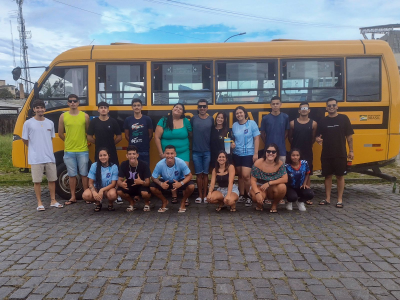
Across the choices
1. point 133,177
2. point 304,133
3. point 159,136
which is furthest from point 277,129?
point 133,177

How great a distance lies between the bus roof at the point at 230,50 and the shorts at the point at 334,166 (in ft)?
6.91

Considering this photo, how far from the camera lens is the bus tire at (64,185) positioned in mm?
7422

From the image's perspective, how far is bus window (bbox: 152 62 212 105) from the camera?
7316 millimetres

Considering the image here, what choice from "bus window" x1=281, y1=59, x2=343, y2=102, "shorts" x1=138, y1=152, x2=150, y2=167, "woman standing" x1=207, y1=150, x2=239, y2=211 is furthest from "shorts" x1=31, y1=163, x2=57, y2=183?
"bus window" x1=281, y1=59, x2=343, y2=102

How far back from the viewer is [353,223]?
18.4ft

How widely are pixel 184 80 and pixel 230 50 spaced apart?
1.09m

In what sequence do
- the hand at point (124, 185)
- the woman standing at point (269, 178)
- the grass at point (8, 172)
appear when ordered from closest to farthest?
the woman standing at point (269, 178) < the hand at point (124, 185) < the grass at point (8, 172)

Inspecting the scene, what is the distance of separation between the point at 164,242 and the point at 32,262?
156 centimetres

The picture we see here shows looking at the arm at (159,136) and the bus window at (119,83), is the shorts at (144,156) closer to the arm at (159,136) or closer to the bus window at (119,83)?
the arm at (159,136)

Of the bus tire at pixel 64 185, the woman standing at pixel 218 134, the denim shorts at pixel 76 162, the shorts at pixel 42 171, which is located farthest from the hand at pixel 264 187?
the shorts at pixel 42 171

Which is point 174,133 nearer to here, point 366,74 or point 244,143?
Answer: point 244,143

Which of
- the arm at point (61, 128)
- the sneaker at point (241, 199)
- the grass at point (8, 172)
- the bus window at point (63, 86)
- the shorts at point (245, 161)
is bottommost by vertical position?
the sneaker at point (241, 199)

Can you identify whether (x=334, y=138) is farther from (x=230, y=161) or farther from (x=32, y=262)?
(x=32, y=262)

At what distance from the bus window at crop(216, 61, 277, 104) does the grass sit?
5.85m
